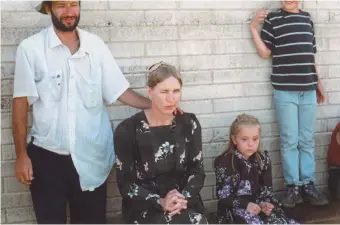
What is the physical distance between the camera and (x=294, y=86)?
4.02m

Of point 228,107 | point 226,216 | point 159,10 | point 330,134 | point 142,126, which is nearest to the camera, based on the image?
point 142,126

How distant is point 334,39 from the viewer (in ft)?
14.2

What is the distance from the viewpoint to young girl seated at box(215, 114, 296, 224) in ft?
11.6

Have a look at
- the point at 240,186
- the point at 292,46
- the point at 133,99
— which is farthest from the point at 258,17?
the point at 240,186

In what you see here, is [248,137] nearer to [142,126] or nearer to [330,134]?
[142,126]

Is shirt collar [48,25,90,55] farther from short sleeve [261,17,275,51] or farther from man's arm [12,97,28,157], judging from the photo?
short sleeve [261,17,275,51]

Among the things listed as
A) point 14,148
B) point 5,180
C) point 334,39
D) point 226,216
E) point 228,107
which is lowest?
point 226,216

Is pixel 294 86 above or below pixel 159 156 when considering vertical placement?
above

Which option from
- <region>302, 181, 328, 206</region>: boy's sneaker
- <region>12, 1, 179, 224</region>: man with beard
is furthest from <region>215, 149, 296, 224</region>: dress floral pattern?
<region>12, 1, 179, 224</region>: man with beard

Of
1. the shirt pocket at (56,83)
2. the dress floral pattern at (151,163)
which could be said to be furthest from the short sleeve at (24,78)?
the dress floral pattern at (151,163)

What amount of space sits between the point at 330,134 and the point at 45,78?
2599 millimetres

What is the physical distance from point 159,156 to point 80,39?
0.98 meters

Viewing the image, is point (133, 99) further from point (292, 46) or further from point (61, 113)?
point (292, 46)

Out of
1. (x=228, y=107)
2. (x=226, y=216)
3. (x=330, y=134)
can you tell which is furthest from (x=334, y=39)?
(x=226, y=216)
